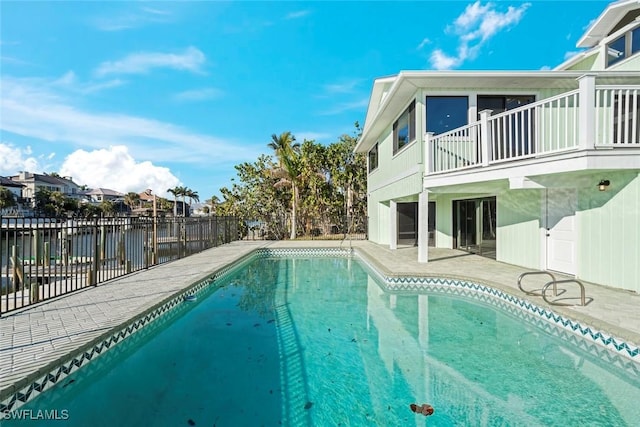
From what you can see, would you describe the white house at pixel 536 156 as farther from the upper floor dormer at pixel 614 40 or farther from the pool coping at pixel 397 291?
the pool coping at pixel 397 291

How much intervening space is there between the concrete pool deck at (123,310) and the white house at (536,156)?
0.92 m

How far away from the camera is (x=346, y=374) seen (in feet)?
13.8

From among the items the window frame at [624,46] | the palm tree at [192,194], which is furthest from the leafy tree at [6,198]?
the window frame at [624,46]

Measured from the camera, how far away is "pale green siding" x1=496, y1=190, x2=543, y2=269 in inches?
331

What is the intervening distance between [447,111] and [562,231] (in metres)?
4.42

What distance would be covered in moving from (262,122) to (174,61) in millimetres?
10880

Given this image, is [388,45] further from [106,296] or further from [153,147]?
[106,296]

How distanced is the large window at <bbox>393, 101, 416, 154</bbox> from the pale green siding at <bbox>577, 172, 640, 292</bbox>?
477 cm

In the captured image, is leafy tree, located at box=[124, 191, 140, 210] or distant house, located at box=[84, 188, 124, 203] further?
distant house, located at box=[84, 188, 124, 203]

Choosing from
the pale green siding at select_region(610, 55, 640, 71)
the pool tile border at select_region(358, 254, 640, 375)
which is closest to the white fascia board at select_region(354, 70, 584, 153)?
the pale green siding at select_region(610, 55, 640, 71)

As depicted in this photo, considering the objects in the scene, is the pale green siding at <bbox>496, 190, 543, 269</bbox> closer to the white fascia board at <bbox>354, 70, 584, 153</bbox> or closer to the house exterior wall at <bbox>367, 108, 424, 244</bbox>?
the house exterior wall at <bbox>367, 108, 424, 244</bbox>

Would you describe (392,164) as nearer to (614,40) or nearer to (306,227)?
(614,40)

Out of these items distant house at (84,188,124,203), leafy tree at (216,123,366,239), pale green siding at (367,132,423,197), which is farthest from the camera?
distant house at (84,188,124,203)

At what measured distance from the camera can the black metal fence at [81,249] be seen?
18.7 ft
